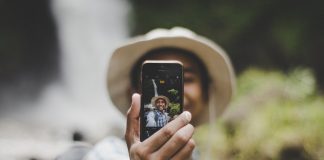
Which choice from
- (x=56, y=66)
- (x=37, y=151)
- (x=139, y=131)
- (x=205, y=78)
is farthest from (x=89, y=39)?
(x=139, y=131)

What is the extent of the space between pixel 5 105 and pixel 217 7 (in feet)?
2.92

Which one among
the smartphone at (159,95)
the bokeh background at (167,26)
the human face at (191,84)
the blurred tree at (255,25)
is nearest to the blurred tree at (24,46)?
the bokeh background at (167,26)

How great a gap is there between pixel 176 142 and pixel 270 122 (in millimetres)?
1234

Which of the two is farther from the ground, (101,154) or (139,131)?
(101,154)

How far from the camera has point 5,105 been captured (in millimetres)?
1650

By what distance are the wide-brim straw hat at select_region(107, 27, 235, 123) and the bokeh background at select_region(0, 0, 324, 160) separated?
425 millimetres

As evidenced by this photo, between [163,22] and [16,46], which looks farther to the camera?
[163,22]

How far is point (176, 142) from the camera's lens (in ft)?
1.95

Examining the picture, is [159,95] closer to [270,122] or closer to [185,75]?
[185,75]

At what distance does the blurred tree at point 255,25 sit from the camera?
6.04 ft

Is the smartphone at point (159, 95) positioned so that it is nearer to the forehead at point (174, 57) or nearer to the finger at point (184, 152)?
the finger at point (184, 152)

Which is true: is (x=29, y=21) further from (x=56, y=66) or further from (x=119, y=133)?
(x=119, y=133)

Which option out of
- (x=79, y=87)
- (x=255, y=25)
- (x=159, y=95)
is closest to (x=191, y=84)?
(x=159, y=95)

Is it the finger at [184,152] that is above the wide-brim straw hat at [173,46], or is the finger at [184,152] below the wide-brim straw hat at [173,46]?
below
